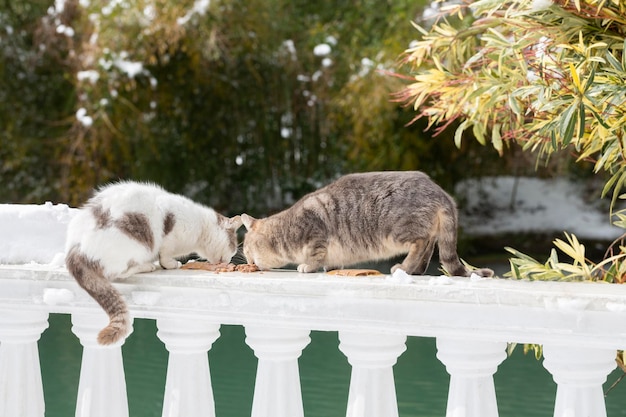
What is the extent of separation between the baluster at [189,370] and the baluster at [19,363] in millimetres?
283

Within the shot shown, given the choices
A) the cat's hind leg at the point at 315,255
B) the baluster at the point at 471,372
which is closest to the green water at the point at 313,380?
the cat's hind leg at the point at 315,255

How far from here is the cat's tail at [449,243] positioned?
1.49m

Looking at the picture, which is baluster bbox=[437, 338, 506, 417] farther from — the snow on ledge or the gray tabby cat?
the snow on ledge

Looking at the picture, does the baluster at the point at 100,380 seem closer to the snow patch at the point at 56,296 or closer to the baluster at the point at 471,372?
the snow patch at the point at 56,296

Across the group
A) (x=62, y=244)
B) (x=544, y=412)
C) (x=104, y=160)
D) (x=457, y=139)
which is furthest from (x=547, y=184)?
(x=62, y=244)

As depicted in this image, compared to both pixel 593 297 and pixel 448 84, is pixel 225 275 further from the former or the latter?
pixel 448 84

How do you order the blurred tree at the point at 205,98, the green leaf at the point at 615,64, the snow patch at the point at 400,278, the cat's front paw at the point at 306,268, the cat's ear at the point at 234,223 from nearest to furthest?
the snow patch at the point at 400,278, the green leaf at the point at 615,64, the cat's front paw at the point at 306,268, the cat's ear at the point at 234,223, the blurred tree at the point at 205,98

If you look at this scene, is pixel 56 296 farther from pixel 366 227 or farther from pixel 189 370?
pixel 366 227

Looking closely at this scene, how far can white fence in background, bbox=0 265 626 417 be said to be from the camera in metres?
1.03

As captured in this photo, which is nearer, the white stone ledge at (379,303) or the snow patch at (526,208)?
the white stone ledge at (379,303)

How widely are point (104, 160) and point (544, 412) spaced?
5289 millimetres

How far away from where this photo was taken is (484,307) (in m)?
1.05

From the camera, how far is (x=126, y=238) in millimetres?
1376

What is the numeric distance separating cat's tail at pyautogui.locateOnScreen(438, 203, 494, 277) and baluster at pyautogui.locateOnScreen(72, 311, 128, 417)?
0.60m
